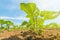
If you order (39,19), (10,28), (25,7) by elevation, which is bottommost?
(10,28)

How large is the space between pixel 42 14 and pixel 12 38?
35 centimetres

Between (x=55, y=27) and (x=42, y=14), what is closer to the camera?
A: (x=42, y=14)

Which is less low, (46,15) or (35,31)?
(46,15)

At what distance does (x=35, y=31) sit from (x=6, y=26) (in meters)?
0.61

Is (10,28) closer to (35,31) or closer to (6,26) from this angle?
(6,26)

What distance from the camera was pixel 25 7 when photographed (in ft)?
5.39

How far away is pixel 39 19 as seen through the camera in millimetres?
1638

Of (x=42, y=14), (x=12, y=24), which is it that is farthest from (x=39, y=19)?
(x=12, y=24)

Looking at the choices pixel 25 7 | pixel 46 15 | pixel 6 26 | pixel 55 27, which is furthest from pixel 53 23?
pixel 6 26

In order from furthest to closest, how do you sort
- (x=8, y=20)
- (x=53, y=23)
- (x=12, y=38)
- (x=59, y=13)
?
(x=8, y=20)
(x=53, y=23)
(x=59, y=13)
(x=12, y=38)

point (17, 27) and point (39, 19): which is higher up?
point (39, 19)

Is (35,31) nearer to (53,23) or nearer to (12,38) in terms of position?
(12,38)

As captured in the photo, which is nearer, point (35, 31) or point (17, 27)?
point (35, 31)

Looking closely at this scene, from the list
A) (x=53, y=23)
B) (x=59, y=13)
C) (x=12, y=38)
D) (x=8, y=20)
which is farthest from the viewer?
(x=8, y=20)
